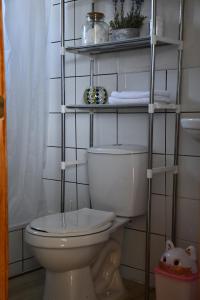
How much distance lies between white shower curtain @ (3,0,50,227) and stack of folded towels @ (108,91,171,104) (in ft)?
1.73

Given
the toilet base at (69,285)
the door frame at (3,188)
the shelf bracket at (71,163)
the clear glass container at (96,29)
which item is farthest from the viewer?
the shelf bracket at (71,163)

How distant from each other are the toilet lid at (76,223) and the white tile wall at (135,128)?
12.5 inches

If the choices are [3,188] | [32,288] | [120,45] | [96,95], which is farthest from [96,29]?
[3,188]

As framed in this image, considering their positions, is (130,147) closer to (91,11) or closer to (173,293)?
(173,293)

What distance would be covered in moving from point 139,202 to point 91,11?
3.70ft

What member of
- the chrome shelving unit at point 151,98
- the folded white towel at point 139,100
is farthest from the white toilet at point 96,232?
the folded white towel at point 139,100

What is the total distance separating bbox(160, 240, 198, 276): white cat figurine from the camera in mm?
1746

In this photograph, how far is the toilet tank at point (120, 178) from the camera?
204 cm

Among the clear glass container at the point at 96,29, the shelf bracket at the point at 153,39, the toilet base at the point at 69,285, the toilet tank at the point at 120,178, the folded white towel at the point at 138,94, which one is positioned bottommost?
the toilet base at the point at 69,285

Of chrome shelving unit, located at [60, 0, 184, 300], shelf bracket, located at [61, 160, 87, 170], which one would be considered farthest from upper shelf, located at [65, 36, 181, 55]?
shelf bracket, located at [61, 160, 87, 170]

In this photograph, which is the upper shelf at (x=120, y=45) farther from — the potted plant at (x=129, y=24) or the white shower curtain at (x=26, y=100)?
the white shower curtain at (x=26, y=100)

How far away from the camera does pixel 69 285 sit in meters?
1.87

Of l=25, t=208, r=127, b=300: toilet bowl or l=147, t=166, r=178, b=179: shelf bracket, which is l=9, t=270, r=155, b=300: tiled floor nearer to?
l=25, t=208, r=127, b=300: toilet bowl

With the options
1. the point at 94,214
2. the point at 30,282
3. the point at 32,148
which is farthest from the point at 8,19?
the point at 30,282
